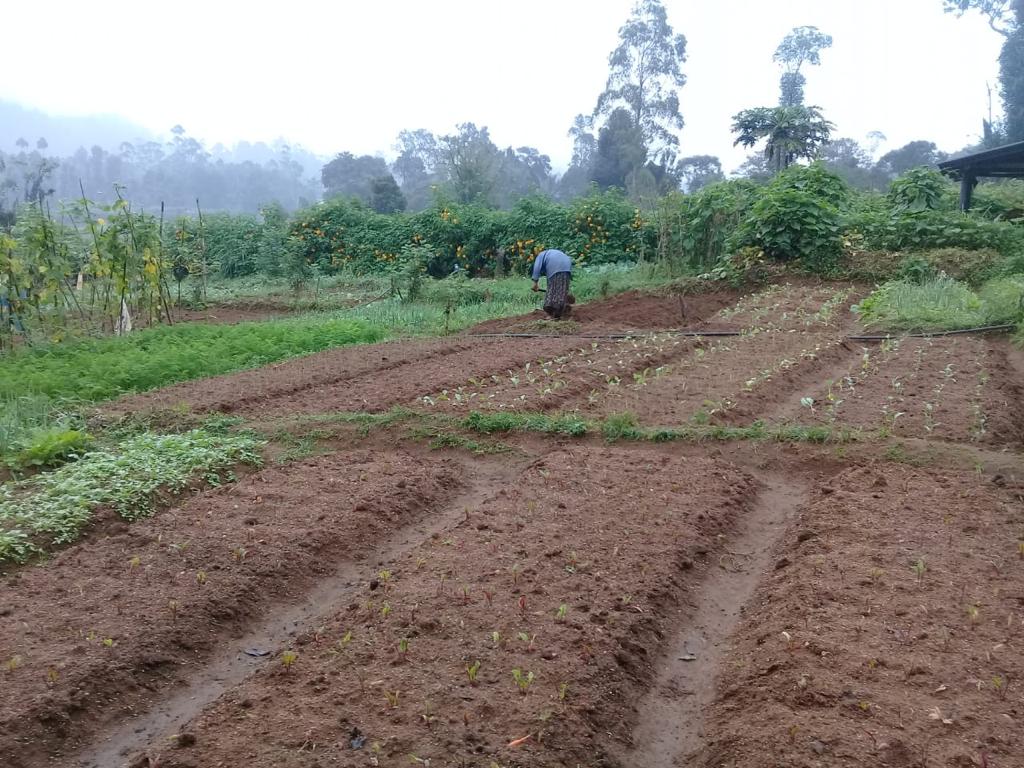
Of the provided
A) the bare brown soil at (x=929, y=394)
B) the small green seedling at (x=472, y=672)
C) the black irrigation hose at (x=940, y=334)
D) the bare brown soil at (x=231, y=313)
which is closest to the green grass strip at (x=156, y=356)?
the bare brown soil at (x=231, y=313)

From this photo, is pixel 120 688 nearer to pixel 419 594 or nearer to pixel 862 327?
pixel 419 594

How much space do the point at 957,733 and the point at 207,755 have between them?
2.54 meters

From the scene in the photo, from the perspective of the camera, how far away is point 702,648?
3.85m

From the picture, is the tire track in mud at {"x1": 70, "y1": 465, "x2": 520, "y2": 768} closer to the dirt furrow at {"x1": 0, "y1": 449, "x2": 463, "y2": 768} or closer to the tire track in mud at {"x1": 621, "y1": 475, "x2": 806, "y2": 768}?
the dirt furrow at {"x1": 0, "y1": 449, "x2": 463, "y2": 768}

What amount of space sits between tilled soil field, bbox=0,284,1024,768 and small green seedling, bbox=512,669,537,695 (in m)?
0.01

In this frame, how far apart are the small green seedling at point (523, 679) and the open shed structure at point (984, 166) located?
14713 millimetres

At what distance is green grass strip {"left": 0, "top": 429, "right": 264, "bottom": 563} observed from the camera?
4.71 meters

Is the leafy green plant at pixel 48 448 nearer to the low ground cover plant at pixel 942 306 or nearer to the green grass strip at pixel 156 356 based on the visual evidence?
the green grass strip at pixel 156 356

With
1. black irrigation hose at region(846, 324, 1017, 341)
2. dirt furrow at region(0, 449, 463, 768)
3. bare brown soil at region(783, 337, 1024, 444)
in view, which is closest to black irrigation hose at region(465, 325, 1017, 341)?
black irrigation hose at region(846, 324, 1017, 341)

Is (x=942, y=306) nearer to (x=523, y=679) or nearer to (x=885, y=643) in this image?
(x=885, y=643)

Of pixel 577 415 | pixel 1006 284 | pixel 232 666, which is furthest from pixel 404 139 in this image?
pixel 232 666

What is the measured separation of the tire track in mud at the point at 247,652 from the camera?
10.2 feet

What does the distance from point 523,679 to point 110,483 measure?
3307 millimetres

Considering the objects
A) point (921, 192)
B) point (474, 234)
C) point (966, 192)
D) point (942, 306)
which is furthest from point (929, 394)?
point (474, 234)
